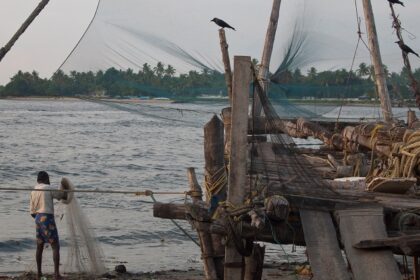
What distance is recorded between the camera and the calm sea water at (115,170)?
1217 centimetres

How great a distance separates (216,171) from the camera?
678cm

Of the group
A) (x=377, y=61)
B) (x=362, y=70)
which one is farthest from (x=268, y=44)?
(x=377, y=61)

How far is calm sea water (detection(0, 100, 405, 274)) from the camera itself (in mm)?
12172

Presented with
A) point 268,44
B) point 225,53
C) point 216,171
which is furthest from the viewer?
point 268,44

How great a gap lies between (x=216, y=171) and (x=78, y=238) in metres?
3.05

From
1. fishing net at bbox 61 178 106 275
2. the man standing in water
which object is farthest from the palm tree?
the man standing in water

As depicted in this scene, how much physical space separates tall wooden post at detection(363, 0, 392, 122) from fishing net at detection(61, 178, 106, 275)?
520 centimetres

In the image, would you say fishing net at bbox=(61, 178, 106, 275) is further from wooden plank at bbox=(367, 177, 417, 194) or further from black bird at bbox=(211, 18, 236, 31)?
wooden plank at bbox=(367, 177, 417, 194)

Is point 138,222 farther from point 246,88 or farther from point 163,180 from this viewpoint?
point 246,88

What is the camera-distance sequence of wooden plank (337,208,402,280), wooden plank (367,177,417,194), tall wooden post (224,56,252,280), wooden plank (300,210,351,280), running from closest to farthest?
wooden plank (337,208,402,280), wooden plank (300,210,351,280), tall wooden post (224,56,252,280), wooden plank (367,177,417,194)

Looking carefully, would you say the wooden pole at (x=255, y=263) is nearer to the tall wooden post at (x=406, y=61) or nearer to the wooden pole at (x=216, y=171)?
the wooden pole at (x=216, y=171)

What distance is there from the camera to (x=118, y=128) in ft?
139

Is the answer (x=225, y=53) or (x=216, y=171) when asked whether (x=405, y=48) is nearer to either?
(x=225, y=53)

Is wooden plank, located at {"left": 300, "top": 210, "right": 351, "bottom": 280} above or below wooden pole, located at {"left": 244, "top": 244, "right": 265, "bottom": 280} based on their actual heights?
above
